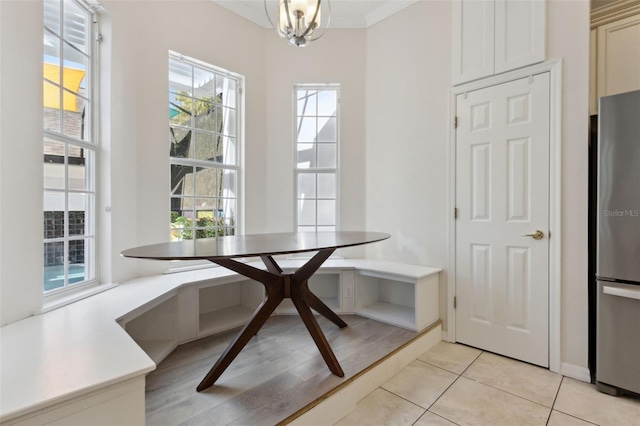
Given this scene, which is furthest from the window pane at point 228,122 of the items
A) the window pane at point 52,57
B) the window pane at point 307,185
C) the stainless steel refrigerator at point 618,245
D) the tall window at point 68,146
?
the stainless steel refrigerator at point 618,245

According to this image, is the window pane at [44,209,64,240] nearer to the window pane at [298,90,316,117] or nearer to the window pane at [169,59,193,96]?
the window pane at [169,59,193,96]

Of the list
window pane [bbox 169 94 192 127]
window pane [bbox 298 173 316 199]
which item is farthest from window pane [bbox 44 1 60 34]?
window pane [bbox 298 173 316 199]

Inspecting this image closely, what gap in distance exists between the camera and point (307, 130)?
3389 millimetres

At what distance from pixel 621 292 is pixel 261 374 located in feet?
7.69

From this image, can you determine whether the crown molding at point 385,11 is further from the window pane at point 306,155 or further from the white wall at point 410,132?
the window pane at point 306,155

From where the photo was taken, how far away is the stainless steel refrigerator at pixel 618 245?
70.1 inches

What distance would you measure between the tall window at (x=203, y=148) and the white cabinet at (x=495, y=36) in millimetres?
2269

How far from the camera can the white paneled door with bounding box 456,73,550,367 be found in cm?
220

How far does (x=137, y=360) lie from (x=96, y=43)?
2.40m

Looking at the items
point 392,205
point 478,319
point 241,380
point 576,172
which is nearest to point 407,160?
point 392,205

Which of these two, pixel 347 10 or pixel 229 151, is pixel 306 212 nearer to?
pixel 229 151

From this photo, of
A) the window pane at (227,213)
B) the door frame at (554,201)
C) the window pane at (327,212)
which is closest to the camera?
the door frame at (554,201)

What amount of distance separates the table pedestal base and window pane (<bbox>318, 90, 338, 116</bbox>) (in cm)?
202

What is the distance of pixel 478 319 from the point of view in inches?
98.3
